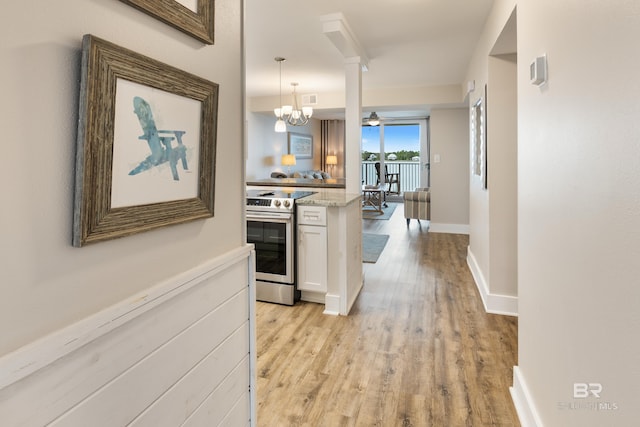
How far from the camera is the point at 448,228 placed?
258 inches

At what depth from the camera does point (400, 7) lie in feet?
9.67

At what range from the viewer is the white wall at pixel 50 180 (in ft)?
2.07

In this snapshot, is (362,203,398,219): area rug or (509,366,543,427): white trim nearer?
(509,366,543,427): white trim

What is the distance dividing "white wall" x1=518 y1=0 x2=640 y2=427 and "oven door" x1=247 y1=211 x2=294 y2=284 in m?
1.84

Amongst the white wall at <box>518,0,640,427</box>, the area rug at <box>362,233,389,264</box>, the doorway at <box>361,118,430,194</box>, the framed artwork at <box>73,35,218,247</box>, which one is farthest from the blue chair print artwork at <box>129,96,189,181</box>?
the doorway at <box>361,118,430,194</box>

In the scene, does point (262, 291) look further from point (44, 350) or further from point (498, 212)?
point (44, 350)

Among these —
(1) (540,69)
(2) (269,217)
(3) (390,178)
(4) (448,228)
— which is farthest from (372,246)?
(3) (390,178)

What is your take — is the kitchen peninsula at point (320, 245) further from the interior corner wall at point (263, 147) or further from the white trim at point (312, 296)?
the interior corner wall at point (263, 147)

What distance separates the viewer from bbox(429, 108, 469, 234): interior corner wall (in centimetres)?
639

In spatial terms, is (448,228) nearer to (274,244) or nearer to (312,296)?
(312,296)

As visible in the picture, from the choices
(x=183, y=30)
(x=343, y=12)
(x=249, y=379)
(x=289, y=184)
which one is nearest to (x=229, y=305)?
(x=249, y=379)

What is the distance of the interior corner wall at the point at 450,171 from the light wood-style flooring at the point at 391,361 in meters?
2.99

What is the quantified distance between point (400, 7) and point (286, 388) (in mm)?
2833

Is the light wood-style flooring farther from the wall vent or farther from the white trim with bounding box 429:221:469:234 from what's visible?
the wall vent
